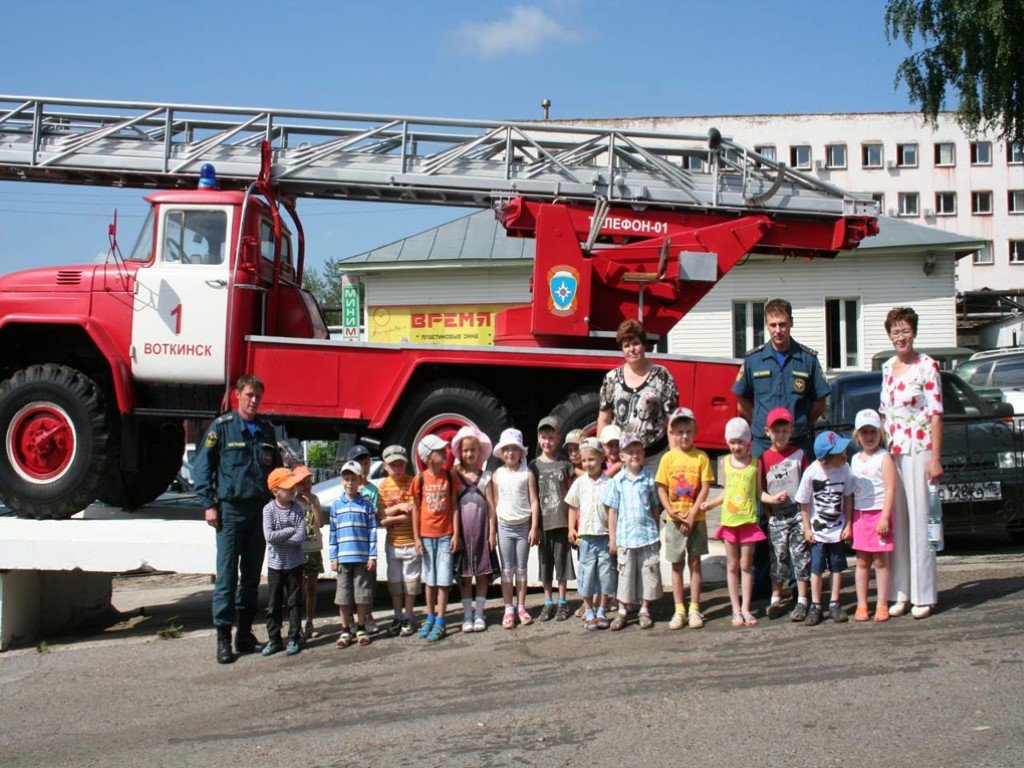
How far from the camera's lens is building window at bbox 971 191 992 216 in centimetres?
5734

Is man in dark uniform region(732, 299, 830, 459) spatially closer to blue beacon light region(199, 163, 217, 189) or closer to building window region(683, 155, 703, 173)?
building window region(683, 155, 703, 173)

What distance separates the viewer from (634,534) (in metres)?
6.85

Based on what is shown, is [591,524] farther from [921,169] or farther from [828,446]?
[921,169]

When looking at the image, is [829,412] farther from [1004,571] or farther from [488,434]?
[488,434]

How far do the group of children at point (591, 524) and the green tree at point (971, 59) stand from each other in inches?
453

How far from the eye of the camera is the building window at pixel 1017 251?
57588 millimetres

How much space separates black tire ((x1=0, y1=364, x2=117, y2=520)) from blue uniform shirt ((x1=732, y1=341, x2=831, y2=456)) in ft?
16.8

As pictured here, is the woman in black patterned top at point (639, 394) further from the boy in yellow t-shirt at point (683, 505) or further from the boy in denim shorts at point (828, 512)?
the boy in denim shorts at point (828, 512)

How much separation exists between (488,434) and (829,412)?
12.8 feet

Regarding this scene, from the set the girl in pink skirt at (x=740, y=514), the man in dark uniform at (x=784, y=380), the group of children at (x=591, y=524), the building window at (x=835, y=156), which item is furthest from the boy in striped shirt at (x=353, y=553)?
the building window at (x=835, y=156)

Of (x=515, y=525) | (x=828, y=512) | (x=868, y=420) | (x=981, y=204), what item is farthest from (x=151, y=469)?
(x=981, y=204)

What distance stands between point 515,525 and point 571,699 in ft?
5.91

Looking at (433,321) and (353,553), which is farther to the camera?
(433,321)

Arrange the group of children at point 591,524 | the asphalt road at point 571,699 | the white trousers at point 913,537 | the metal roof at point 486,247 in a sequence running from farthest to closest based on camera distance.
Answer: the metal roof at point 486,247 → the group of children at point 591,524 → the white trousers at point 913,537 → the asphalt road at point 571,699
